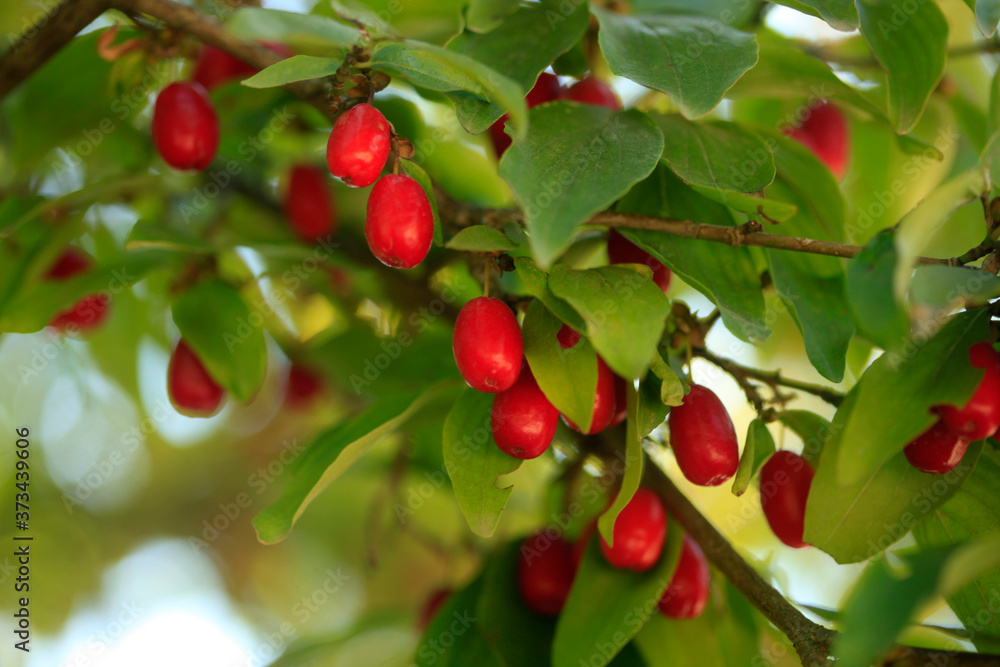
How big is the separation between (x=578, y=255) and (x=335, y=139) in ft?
1.13

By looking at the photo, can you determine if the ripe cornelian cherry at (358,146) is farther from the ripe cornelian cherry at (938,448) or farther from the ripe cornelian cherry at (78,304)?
the ripe cornelian cherry at (78,304)

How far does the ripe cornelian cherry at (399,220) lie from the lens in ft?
1.69

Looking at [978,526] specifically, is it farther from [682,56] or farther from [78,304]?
[78,304]

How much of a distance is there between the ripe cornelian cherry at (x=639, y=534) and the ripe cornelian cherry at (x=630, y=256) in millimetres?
201

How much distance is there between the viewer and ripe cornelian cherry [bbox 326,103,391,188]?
1.69 ft

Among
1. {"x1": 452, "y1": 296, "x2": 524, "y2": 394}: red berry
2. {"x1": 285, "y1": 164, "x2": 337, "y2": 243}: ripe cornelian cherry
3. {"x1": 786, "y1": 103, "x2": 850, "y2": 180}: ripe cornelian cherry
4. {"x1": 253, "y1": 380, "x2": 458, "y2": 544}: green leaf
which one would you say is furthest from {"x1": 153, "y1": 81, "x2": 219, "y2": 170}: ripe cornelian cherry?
{"x1": 786, "y1": 103, "x2": 850, "y2": 180}: ripe cornelian cherry

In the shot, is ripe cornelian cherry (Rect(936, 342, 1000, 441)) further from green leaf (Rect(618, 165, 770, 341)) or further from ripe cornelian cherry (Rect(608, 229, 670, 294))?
ripe cornelian cherry (Rect(608, 229, 670, 294))

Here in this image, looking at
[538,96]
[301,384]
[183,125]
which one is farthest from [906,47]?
[301,384]

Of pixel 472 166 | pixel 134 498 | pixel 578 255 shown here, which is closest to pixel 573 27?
pixel 578 255

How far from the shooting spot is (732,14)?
2.66 ft

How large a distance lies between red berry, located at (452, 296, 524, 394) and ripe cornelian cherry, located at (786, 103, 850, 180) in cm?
63

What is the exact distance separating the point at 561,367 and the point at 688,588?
0.32 metres

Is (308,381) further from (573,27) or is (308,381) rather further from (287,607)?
(287,607)

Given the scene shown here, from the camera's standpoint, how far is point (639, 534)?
0.71m
